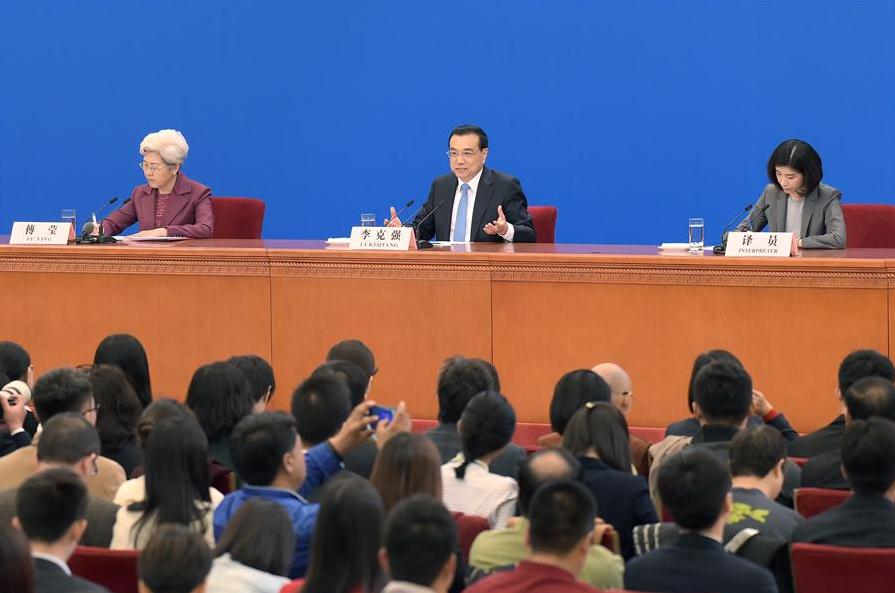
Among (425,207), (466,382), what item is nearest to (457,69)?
(425,207)

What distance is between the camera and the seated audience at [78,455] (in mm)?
3232

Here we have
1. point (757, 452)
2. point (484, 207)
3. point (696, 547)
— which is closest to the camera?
point (696, 547)

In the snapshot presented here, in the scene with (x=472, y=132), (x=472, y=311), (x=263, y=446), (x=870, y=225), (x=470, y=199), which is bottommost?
(x=263, y=446)

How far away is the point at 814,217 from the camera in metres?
6.00

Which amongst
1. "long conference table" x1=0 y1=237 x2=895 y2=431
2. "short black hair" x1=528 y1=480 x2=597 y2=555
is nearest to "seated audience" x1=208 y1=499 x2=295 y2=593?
"short black hair" x1=528 y1=480 x2=597 y2=555

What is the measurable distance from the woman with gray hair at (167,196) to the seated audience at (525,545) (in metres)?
4.03

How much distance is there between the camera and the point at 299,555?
304cm

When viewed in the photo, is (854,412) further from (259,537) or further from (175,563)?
(175,563)

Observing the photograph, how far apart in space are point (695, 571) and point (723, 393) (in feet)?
3.64

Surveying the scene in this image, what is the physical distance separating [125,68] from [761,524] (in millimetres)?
7113

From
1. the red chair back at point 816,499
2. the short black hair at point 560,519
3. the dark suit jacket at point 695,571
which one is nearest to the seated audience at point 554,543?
the short black hair at point 560,519

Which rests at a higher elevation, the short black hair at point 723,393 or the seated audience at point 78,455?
the short black hair at point 723,393

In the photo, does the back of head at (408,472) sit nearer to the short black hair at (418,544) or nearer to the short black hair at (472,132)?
the short black hair at (418,544)

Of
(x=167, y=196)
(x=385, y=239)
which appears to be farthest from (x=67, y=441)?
(x=167, y=196)
